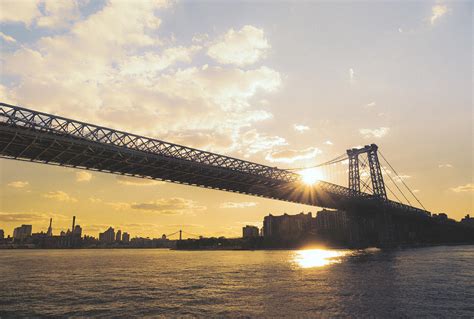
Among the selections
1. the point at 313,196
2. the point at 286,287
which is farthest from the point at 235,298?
the point at 313,196

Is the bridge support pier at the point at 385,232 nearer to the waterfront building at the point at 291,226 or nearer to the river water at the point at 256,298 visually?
the river water at the point at 256,298

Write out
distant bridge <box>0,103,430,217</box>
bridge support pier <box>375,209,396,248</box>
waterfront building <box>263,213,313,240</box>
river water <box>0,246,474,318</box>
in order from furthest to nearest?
waterfront building <box>263,213,313,240</box>, bridge support pier <box>375,209,396,248</box>, distant bridge <box>0,103,430,217</box>, river water <box>0,246,474,318</box>

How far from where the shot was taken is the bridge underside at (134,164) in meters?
45.8

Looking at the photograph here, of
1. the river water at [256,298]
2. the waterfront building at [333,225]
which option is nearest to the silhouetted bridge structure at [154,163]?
the river water at [256,298]

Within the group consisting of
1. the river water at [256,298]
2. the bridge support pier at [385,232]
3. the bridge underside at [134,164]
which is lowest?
the river water at [256,298]

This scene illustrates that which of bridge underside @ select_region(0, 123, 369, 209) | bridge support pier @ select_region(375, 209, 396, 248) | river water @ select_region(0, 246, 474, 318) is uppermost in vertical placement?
bridge underside @ select_region(0, 123, 369, 209)

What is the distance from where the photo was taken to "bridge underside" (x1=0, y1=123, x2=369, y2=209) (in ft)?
150

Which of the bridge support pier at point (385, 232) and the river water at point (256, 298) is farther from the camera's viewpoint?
the bridge support pier at point (385, 232)

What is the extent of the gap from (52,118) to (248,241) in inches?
5798

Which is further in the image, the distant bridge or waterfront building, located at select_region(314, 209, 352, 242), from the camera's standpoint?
waterfront building, located at select_region(314, 209, 352, 242)

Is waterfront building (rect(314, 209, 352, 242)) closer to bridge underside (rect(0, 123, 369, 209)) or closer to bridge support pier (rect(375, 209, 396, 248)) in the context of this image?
bridge support pier (rect(375, 209, 396, 248))

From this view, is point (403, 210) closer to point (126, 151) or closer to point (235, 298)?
point (126, 151)

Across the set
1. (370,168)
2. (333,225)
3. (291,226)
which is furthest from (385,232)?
(291,226)

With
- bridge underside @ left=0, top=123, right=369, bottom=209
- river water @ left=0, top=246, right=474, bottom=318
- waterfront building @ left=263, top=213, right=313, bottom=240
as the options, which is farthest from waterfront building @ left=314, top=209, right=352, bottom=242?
river water @ left=0, top=246, right=474, bottom=318
